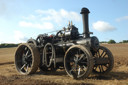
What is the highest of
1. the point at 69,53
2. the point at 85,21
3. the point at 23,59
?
the point at 85,21

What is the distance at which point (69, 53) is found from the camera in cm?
801

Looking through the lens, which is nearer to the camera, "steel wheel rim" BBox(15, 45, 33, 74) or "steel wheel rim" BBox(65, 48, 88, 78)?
"steel wheel rim" BBox(65, 48, 88, 78)

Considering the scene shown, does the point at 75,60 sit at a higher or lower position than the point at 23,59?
higher

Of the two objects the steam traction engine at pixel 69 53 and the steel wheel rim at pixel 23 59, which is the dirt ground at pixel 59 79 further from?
the steel wheel rim at pixel 23 59

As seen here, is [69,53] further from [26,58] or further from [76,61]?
[26,58]

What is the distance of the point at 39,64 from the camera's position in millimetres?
9906

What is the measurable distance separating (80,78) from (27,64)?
4045 mm

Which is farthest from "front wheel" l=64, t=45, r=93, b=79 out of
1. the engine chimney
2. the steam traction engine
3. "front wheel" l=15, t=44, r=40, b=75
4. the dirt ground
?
"front wheel" l=15, t=44, r=40, b=75

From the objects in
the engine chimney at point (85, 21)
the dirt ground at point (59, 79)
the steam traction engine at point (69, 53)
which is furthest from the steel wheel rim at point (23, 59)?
the engine chimney at point (85, 21)

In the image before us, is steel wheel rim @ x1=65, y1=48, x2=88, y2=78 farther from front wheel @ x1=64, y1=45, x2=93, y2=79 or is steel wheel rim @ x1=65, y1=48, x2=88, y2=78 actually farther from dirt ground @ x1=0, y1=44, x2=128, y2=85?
dirt ground @ x1=0, y1=44, x2=128, y2=85

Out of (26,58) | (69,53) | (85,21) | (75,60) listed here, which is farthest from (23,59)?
(85,21)

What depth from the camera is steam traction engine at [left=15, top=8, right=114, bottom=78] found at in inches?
303

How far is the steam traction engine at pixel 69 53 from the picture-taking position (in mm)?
7684

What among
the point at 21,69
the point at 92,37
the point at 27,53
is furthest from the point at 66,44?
the point at 21,69
